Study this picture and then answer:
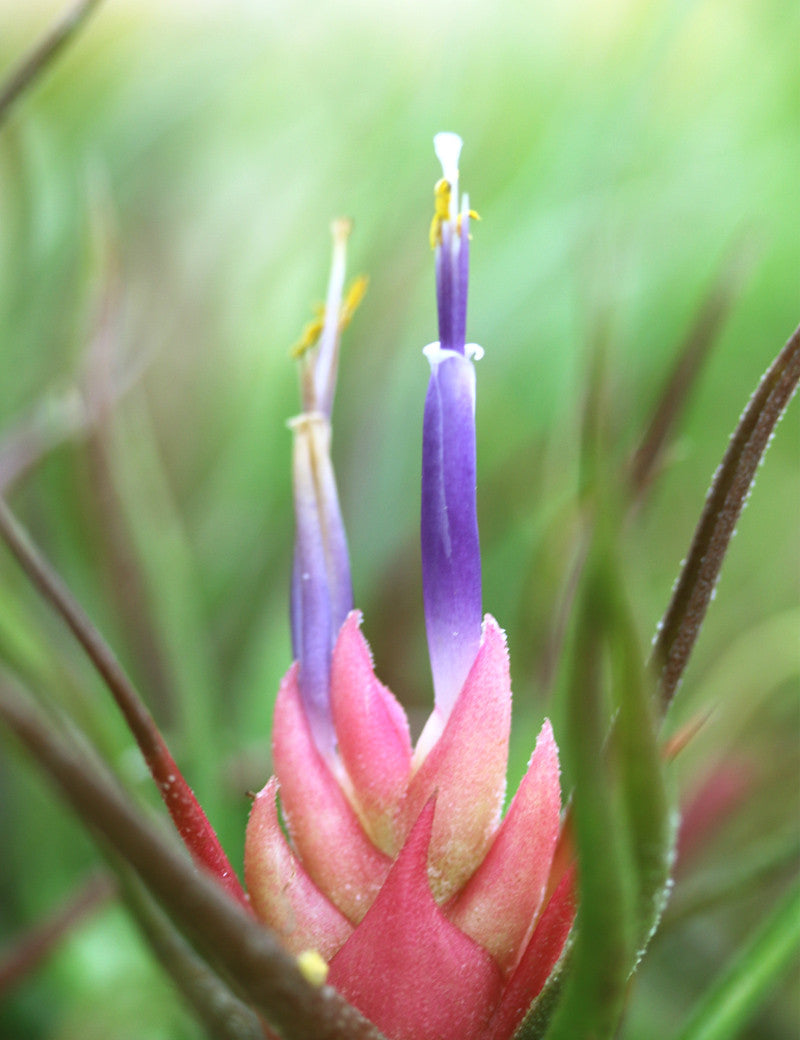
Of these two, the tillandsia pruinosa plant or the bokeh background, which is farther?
the bokeh background

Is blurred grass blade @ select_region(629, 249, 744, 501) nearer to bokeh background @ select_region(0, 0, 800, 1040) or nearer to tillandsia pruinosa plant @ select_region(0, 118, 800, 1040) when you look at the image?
bokeh background @ select_region(0, 0, 800, 1040)

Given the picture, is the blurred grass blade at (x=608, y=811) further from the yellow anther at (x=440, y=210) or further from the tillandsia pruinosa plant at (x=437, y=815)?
the yellow anther at (x=440, y=210)

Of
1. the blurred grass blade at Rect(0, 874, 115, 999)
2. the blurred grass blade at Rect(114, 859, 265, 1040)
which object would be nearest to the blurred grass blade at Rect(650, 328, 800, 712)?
the blurred grass blade at Rect(114, 859, 265, 1040)

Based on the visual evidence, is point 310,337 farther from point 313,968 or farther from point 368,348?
point 368,348

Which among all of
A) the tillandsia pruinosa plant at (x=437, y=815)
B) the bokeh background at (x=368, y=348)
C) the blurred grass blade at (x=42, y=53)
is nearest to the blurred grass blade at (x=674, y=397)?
the bokeh background at (x=368, y=348)

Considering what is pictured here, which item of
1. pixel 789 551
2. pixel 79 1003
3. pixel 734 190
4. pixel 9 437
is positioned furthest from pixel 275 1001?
pixel 734 190
